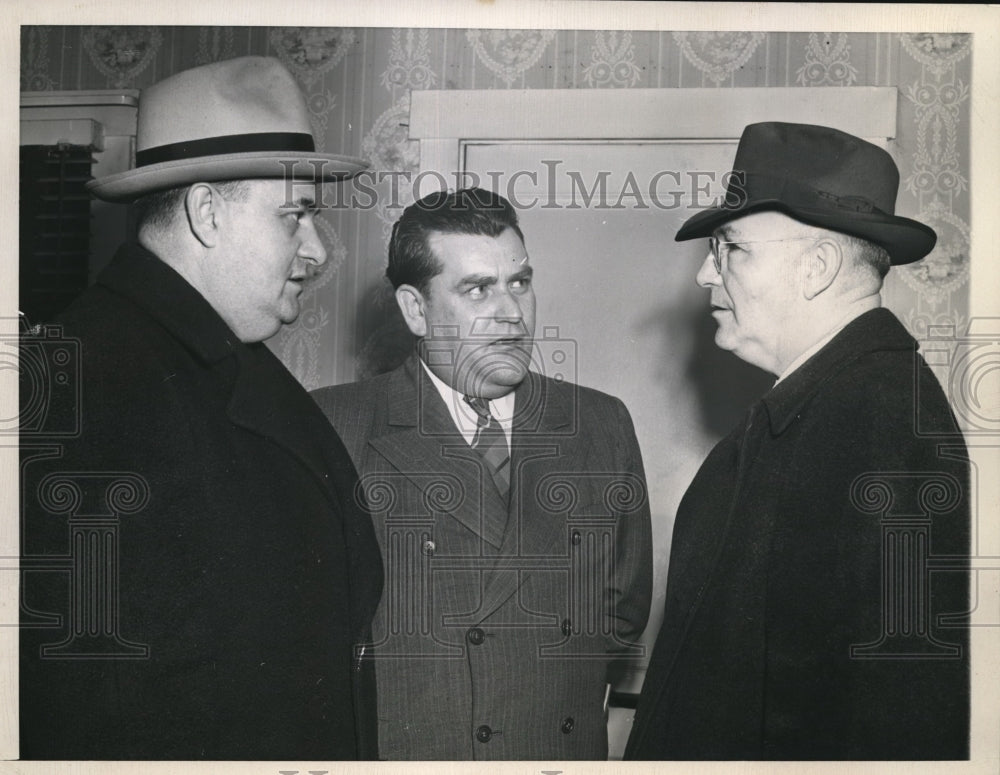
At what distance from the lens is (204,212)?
5.61 feet

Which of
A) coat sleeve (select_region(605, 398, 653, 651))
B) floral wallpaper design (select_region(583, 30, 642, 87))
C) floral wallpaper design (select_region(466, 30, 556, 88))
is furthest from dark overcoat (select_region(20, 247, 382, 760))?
floral wallpaper design (select_region(583, 30, 642, 87))

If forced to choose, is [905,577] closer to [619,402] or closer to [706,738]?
[706,738]

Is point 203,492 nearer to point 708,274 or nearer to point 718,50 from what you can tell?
point 708,274

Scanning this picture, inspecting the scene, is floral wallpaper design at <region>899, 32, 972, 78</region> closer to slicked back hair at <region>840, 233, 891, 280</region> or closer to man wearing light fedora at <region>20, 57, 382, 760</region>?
slicked back hair at <region>840, 233, 891, 280</region>

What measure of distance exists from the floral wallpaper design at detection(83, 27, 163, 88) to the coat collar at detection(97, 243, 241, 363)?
1.05 ft

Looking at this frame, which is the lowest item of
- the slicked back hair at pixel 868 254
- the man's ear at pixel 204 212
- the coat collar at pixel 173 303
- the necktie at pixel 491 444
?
the necktie at pixel 491 444

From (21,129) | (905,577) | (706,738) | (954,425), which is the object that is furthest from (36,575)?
Result: (954,425)

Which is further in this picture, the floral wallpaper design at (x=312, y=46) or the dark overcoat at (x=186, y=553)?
the floral wallpaper design at (x=312, y=46)

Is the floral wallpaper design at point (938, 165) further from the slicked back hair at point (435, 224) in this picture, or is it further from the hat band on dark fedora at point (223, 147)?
the hat band on dark fedora at point (223, 147)

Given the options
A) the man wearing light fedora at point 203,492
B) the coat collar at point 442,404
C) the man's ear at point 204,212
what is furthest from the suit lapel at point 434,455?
the man's ear at point 204,212

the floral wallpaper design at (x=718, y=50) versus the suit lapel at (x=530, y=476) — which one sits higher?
the floral wallpaper design at (x=718, y=50)

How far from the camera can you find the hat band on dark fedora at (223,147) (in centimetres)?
170

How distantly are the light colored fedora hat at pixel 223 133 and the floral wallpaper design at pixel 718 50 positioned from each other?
60 centimetres

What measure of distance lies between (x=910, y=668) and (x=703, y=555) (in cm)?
39
